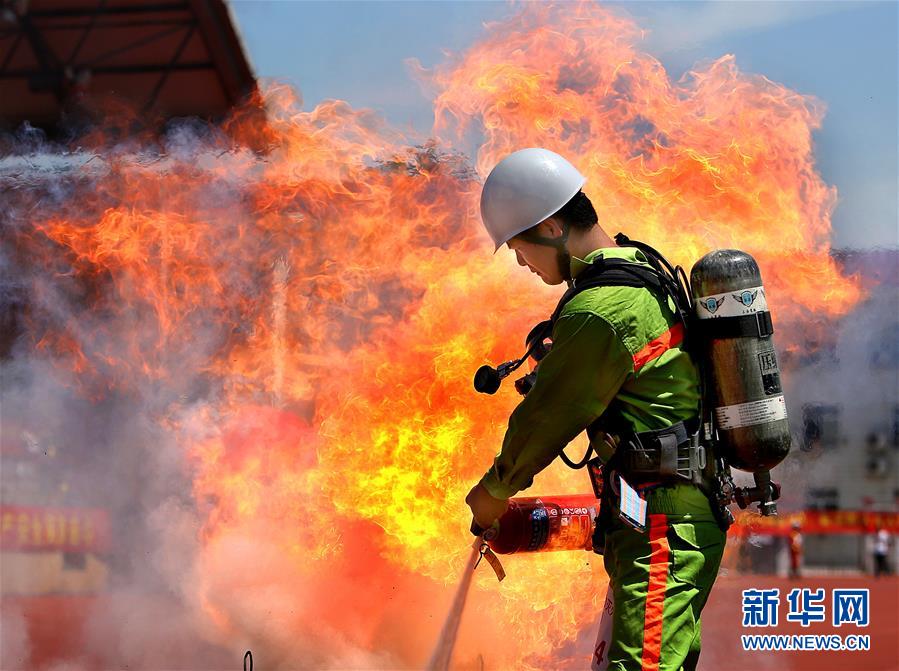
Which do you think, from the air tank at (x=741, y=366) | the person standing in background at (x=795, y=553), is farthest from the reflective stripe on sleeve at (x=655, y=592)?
the person standing in background at (x=795, y=553)

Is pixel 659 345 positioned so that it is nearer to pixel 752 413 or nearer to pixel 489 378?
pixel 752 413

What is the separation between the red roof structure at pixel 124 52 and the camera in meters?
10.6

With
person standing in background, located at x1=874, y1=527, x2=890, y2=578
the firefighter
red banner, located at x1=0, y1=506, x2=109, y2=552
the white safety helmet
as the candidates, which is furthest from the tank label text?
person standing in background, located at x1=874, y1=527, x2=890, y2=578

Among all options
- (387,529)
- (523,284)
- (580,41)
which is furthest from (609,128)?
(387,529)

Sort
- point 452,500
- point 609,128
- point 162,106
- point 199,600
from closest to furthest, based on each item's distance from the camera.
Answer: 1. point 452,500
2. point 609,128
3. point 199,600
4. point 162,106

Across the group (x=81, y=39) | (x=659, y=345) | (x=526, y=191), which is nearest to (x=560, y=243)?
(x=526, y=191)

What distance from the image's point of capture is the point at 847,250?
710 cm

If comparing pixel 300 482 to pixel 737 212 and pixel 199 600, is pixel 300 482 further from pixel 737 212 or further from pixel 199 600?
pixel 737 212

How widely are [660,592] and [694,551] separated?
16cm

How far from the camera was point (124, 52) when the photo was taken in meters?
11.4

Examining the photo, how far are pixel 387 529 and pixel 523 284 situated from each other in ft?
5.42

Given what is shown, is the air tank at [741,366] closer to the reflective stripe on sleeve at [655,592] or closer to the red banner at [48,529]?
the reflective stripe on sleeve at [655,592]

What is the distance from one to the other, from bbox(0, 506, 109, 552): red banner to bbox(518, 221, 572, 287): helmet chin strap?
761 cm

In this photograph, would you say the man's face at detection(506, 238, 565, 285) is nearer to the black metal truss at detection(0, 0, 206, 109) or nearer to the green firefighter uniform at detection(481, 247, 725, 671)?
the green firefighter uniform at detection(481, 247, 725, 671)
